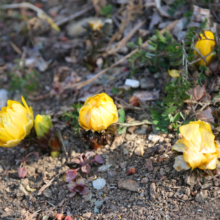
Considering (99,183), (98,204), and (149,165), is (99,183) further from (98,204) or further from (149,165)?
(149,165)

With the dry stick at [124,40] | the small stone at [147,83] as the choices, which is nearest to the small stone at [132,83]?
the small stone at [147,83]

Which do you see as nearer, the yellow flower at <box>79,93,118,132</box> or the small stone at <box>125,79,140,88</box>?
the yellow flower at <box>79,93,118,132</box>

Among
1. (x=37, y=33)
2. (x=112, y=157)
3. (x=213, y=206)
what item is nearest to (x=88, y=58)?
(x=37, y=33)

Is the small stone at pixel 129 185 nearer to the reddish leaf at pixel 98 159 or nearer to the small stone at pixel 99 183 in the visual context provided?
the small stone at pixel 99 183

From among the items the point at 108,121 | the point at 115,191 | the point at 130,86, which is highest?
the point at 108,121

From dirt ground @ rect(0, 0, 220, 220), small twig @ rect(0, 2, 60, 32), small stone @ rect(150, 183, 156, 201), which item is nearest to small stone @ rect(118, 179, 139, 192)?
dirt ground @ rect(0, 0, 220, 220)

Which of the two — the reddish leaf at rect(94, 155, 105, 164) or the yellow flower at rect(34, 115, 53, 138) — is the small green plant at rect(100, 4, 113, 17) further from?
the reddish leaf at rect(94, 155, 105, 164)

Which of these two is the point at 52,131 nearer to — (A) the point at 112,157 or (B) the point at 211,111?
(A) the point at 112,157
